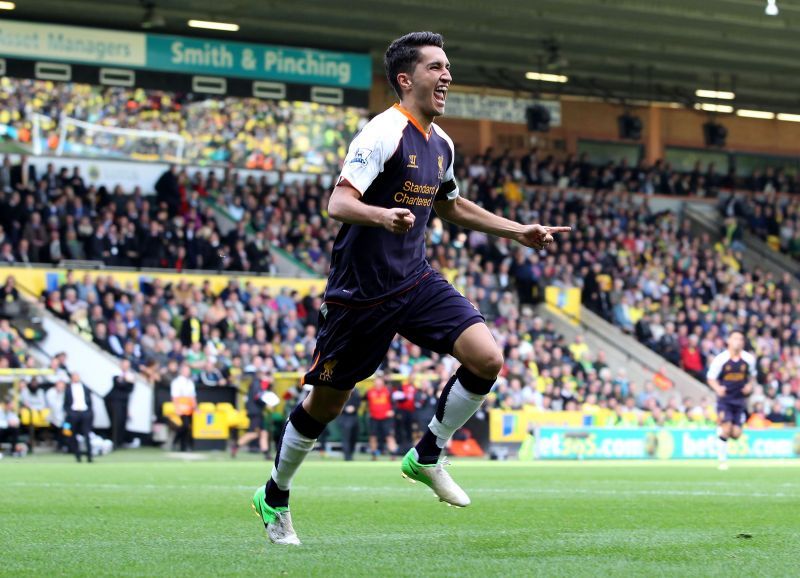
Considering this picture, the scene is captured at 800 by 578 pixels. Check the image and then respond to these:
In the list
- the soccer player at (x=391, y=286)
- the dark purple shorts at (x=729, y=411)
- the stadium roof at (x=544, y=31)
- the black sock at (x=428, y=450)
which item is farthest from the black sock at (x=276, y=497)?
the stadium roof at (x=544, y=31)

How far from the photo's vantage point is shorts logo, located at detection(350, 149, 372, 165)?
6.34m

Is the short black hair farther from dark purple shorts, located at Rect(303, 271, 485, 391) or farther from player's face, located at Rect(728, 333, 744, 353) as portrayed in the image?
player's face, located at Rect(728, 333, 744, 353)

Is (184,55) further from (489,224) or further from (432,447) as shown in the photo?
(432,447)

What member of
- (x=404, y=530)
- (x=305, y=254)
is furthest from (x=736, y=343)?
(x=404, y=530)

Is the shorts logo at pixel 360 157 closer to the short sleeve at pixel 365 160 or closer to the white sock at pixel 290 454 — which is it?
the short sleeve at pixel 365 160

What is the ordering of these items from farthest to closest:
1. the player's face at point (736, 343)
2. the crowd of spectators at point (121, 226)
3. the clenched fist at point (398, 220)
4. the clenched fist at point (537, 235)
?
the crowd of spectators at point (121, 226) < the player's face at point (736, 343) < the clenched fist at point (537, 235) < the clenched fist at point (398, 220)

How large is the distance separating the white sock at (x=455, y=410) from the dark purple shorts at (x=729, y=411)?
45.1ft

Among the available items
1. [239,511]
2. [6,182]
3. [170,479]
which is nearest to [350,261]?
[239,511]

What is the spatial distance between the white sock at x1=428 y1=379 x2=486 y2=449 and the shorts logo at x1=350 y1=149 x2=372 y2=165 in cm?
130

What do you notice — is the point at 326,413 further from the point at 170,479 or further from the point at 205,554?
the point at 170,479

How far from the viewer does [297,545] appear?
21.3 ft

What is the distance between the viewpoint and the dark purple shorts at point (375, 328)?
6.49 m

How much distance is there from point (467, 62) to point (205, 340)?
14415 mm

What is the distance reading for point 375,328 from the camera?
6.50 meters
